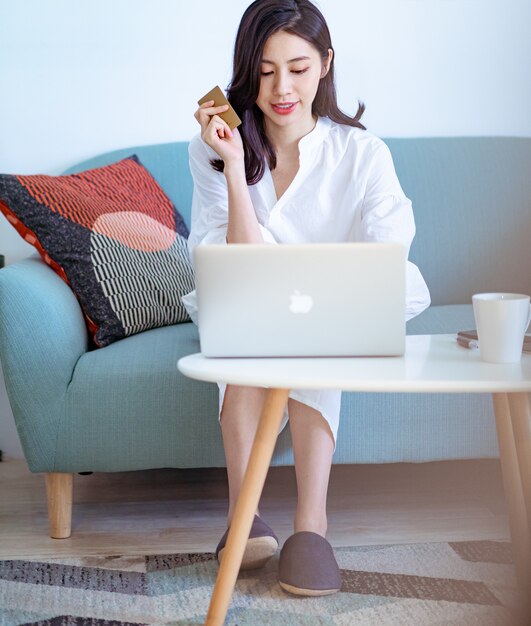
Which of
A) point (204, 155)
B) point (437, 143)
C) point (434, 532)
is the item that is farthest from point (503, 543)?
point (437, 143)

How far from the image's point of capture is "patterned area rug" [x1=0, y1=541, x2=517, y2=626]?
1.34m

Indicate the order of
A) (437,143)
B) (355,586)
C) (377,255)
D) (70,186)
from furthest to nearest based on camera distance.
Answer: (437,143)
(70,186)
(355,586)
(377,255)

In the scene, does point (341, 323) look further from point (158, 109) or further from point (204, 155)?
point (158, 109)

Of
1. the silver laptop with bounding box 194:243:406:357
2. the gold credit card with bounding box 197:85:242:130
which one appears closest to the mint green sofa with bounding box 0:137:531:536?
the gold credit card with bounding box 197:85:242:130

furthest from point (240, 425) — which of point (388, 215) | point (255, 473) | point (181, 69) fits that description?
point (181, 69)

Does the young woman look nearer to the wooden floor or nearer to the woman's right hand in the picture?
the woman's right hand

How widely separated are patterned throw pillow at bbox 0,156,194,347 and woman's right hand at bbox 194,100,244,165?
1.46 feet

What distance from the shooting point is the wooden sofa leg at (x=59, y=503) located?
5.66 ft

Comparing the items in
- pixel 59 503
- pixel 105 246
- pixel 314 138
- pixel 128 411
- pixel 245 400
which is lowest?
pixel 59 503

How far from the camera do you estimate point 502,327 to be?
42.3 inches

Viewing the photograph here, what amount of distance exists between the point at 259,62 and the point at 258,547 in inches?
34.6

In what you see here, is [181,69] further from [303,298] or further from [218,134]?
[303,298]

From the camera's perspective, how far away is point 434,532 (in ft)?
5.62

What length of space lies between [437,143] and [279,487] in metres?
0.99
